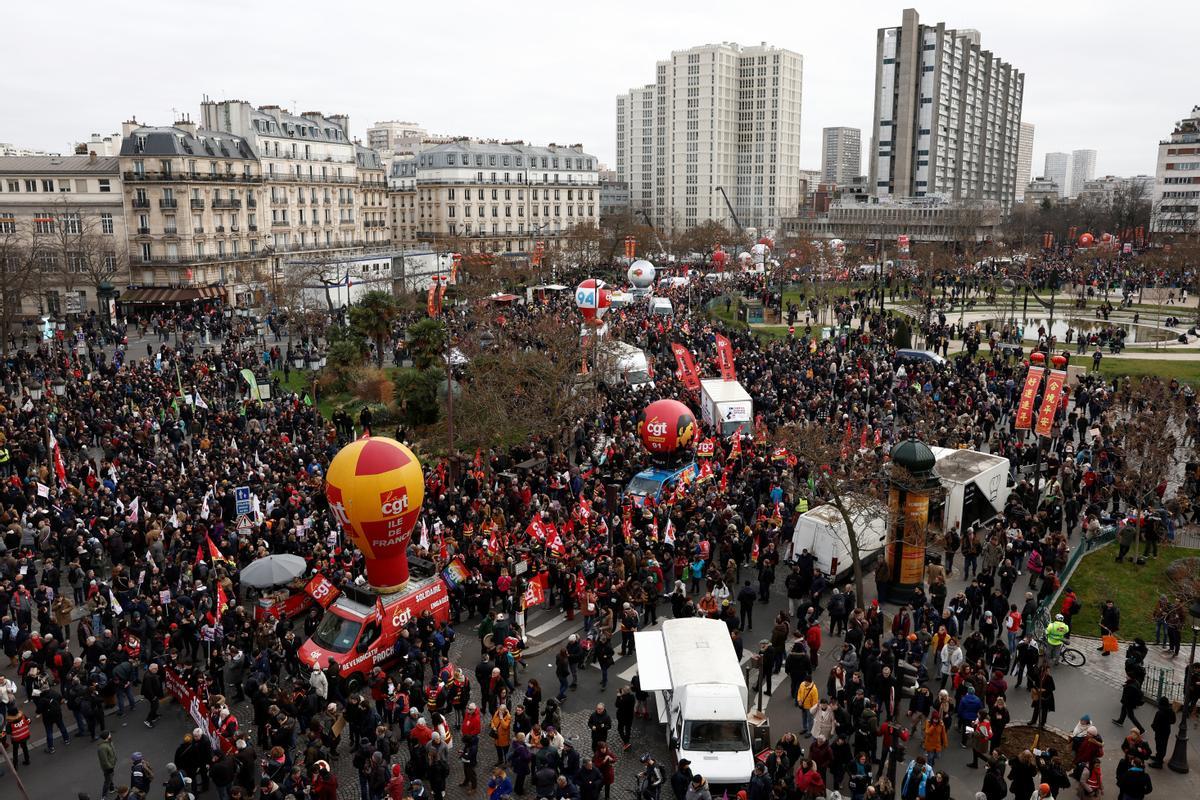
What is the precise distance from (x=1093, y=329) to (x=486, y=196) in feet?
245

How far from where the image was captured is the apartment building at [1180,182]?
120 meters

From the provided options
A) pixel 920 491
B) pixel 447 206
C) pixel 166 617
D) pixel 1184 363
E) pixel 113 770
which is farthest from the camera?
pixel 447 206

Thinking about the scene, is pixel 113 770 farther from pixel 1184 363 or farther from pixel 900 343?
pixel 1184 363

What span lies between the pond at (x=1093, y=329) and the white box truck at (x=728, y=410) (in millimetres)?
28026

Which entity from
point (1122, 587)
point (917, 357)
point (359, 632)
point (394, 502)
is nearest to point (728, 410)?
point (1122, 587)

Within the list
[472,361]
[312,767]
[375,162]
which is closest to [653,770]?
[312,767]

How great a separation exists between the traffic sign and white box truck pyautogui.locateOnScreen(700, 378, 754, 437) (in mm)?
16028

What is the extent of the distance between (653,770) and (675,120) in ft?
597

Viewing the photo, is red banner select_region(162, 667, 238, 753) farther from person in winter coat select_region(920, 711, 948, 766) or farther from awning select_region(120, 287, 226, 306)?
awning select_region(120, 287, 226, 306)

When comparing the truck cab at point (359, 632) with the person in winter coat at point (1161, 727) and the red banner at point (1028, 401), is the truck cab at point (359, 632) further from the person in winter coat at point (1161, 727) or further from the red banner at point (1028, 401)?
the red banner at point (1028, 401)

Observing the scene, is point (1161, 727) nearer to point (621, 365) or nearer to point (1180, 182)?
point (621, 365)

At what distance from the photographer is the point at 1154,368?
1777 inches

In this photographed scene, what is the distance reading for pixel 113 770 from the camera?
15055 millimetres

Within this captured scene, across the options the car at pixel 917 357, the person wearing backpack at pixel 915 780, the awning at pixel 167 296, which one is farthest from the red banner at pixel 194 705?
the awning at pixel 167 296
